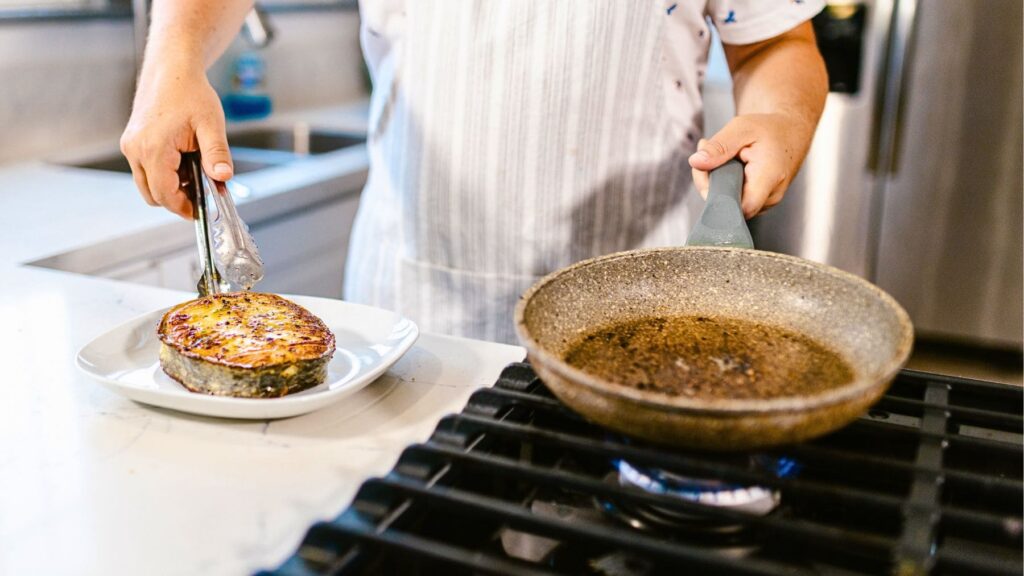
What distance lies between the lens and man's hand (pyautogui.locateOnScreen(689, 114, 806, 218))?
2.89 ft

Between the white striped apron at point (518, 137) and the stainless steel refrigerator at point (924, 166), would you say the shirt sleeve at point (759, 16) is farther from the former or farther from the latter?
the stainless steel refrigerator at point (924, 166)

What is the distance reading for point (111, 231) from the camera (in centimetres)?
144

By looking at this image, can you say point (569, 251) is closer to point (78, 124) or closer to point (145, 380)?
point (145, 380)

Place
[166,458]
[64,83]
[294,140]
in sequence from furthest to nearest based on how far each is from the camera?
[294,140], [64,83], [166,458]

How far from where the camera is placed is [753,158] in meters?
0.90

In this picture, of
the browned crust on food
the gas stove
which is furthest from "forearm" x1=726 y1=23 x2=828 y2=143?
the browned crust on food

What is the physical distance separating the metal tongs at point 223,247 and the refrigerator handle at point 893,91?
2141mm

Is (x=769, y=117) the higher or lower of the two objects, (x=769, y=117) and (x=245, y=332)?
the higher

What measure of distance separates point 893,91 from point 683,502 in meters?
Answer: 2.31

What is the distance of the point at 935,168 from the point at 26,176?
2.33m

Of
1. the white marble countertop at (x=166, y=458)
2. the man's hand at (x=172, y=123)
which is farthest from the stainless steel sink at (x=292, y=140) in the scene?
the white marble countertop at (x=166, y=458)

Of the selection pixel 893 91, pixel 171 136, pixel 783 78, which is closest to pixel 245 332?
pixel 171 136

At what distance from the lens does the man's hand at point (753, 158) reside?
88cm

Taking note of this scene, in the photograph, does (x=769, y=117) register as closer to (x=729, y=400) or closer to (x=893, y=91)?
(x=729, y=400)
